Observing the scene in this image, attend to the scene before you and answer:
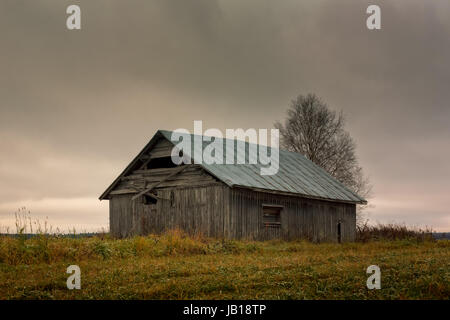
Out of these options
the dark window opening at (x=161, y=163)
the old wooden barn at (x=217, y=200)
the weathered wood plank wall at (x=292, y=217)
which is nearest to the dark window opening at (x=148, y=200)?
the old wooden barn at (x=217, y=200)

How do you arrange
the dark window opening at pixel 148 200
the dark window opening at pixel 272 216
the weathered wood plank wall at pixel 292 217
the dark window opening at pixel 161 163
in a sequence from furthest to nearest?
the dark window opening at pixel 148 200 < the dark window opening at pixel 161 163 < the dark window opening at pixel 272 216 < the weathered wood plank wall at pixel 292 217

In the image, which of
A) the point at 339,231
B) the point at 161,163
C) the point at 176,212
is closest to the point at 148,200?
the point at 161,163

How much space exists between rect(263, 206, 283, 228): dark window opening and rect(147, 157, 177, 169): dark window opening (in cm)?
590

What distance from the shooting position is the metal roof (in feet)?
83.6

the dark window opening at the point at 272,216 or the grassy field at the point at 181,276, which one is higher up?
the dark window opening at the point at 272,216

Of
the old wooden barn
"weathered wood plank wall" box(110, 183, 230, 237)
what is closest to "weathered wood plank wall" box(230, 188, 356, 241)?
the old wooden barn

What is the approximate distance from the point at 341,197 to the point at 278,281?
79.9 feet

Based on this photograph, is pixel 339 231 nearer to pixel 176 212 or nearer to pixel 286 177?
pixel 286 177

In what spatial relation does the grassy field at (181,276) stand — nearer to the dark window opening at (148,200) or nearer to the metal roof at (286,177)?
the metal roof at (286,177)

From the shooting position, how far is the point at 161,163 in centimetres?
2914

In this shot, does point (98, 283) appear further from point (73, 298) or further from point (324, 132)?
point (324, 132)

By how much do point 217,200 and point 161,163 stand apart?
17.8 ft

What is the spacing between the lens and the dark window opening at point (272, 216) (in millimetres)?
27422
